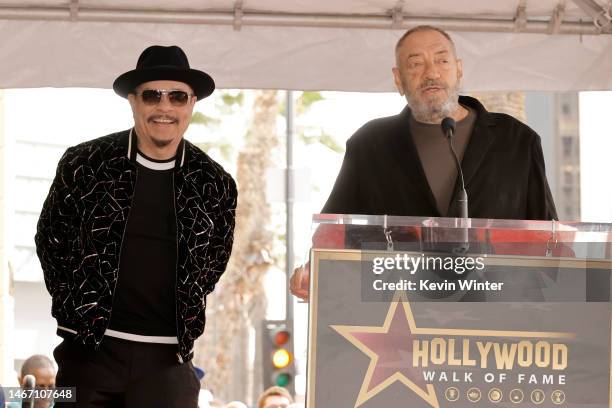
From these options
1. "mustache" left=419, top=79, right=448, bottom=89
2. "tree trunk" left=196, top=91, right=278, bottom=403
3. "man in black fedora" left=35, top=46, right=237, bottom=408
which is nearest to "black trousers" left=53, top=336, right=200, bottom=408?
"man in black fedora" left=35, top=46, right=237, bottom=408

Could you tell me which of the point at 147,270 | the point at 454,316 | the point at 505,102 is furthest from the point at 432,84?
the point at 505,102

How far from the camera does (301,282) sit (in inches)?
137

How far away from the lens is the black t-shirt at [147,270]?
4.62m

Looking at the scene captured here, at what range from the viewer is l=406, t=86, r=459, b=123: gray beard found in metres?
4.78

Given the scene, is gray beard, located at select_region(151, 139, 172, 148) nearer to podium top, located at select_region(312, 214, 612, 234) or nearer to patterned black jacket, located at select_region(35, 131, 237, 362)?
patterned black jacket, located at select_region(35, 131, 237, 362)

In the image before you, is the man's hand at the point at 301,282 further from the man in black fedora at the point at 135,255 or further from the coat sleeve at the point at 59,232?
the coat sleeve at the point at 59,232

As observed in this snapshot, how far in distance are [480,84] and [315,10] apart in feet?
3.16

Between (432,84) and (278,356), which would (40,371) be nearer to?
(278,356)

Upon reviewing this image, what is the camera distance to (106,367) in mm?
4566

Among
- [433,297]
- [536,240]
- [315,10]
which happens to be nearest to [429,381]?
[433,297]

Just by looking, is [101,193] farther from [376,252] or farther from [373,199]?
[376,252]

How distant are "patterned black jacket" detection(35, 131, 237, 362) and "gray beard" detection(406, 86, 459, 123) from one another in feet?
2.76

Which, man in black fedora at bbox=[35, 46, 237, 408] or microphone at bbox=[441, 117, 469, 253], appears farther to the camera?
man in black fedora at bbox=[35, 46, 237, 408]

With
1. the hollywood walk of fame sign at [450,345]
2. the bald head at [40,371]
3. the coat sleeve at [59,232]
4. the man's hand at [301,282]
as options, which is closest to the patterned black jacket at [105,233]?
the coat sleeve at [59,232]
